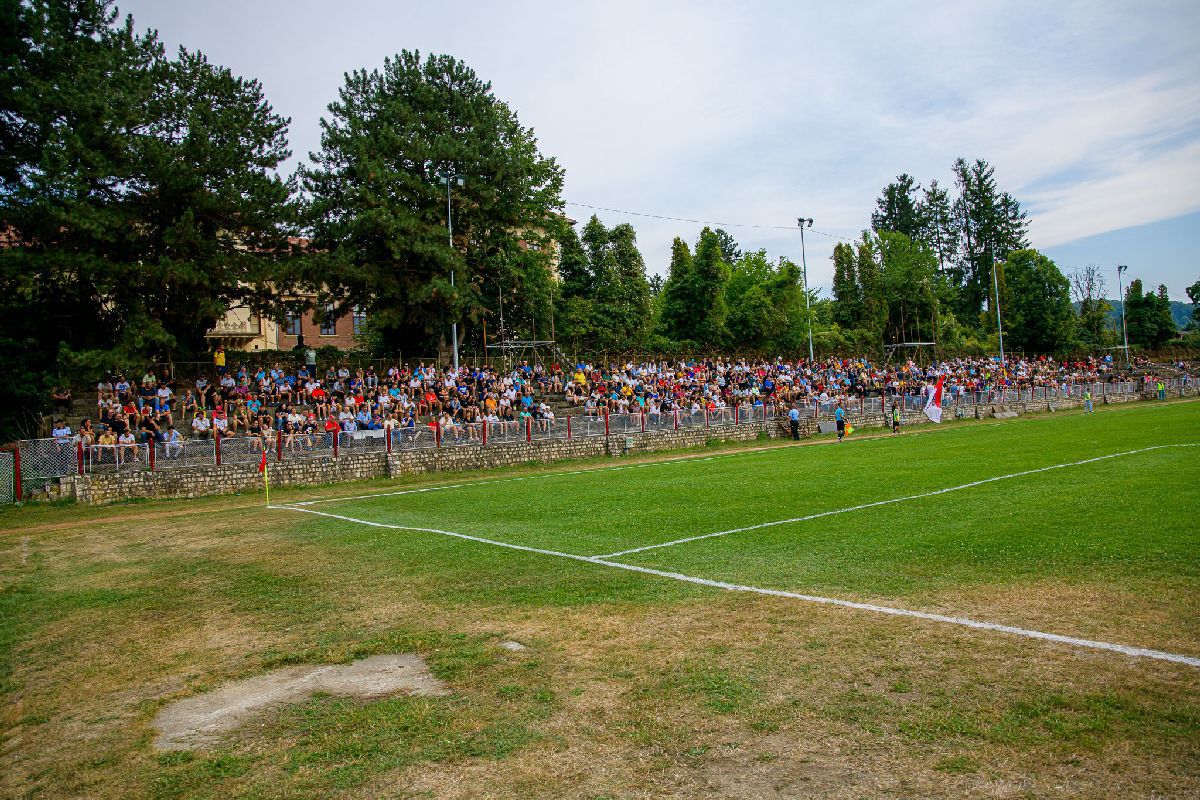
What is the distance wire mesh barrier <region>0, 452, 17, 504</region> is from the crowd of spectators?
1.26 metres

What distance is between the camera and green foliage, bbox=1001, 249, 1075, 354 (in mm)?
75750

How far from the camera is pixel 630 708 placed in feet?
15.4

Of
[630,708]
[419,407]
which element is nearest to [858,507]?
[630,708]

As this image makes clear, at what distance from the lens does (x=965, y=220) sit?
310ft

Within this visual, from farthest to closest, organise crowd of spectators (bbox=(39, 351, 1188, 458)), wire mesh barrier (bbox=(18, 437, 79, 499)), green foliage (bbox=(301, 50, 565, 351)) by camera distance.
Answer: green foliage (bbox=(301, 50, 565, 351)) < crowd of spectators (bbox=(39, 351, 1188, 458)) < wire mesh barrier (bbox=(18, 437, 79, 499))

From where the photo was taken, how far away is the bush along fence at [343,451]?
1948 centimetres

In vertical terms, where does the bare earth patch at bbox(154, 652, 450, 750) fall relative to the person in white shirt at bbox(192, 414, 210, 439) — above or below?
below

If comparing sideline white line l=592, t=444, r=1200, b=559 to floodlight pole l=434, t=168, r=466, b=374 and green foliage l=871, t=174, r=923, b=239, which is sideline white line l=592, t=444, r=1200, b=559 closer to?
floodlight pole l=434, t=168, r=466, b=374

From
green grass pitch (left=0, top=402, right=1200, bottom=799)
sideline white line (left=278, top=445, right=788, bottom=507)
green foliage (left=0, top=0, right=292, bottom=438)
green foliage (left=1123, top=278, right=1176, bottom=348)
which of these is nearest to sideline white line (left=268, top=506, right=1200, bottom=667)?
green grass pitch (left=0, top=402, right=1200, bottom=799)

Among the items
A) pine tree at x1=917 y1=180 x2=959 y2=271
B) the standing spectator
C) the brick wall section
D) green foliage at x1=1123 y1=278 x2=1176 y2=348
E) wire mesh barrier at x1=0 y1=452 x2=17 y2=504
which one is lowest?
the brick wall section

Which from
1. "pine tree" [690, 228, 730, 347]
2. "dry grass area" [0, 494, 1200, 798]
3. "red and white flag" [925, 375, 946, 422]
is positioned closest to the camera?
"dry grass area" [0, 494, 1200, 798]

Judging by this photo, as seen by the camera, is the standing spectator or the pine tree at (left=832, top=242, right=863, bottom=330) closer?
the standing spectator

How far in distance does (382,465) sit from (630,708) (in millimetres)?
20657

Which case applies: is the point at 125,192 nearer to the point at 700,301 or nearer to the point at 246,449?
the point at 246,449
